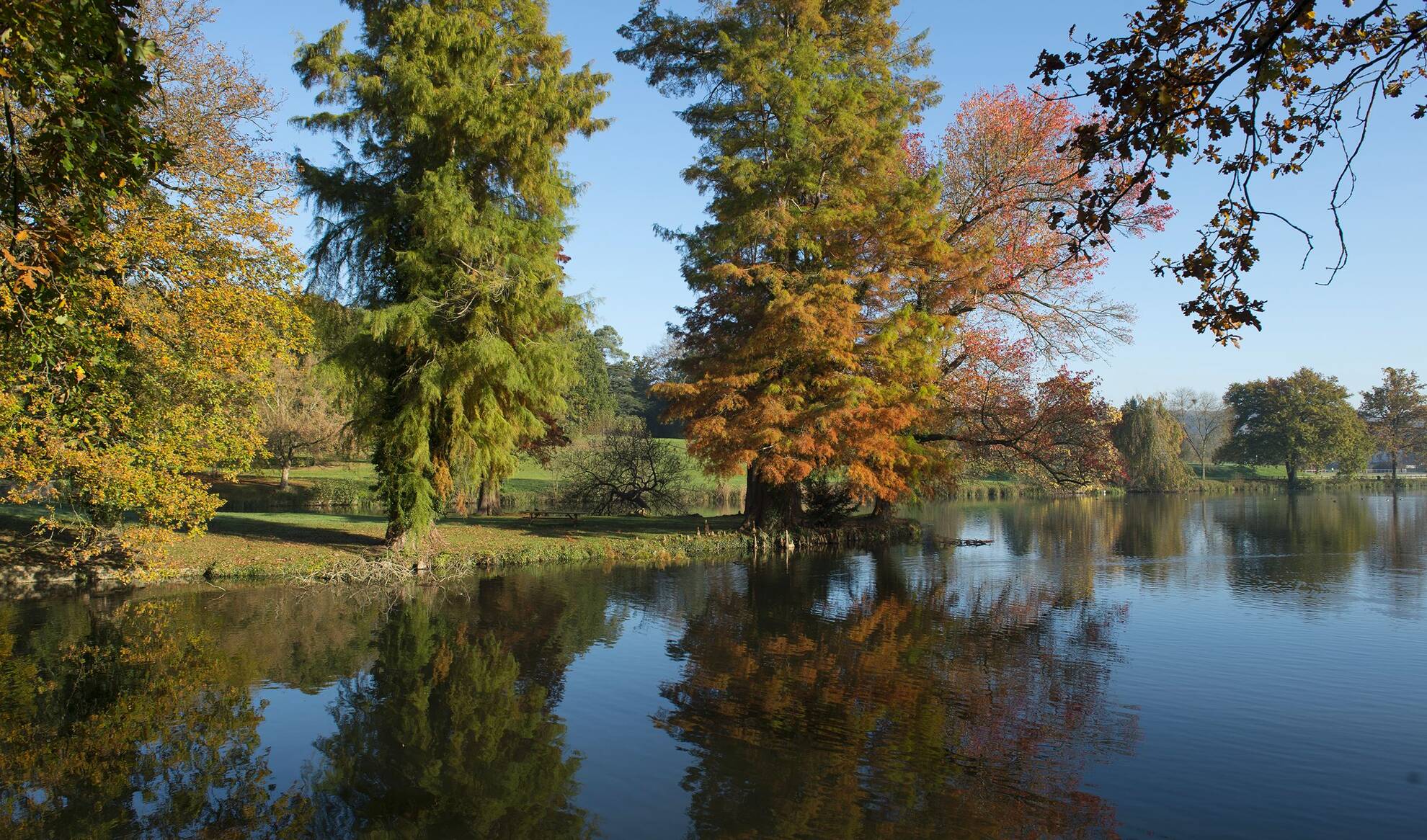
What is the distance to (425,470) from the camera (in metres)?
17.7

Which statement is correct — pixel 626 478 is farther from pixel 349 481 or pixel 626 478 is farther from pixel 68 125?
pixel 68 125

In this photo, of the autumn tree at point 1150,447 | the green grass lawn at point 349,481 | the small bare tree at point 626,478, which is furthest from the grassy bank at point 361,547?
the autumn tree at point 1150,447

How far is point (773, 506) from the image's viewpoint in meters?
23.7

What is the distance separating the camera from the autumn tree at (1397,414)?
66.1 meters

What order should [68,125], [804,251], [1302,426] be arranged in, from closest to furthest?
[68,125] → [804,251] → [1302,426]

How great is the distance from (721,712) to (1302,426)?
6448cm

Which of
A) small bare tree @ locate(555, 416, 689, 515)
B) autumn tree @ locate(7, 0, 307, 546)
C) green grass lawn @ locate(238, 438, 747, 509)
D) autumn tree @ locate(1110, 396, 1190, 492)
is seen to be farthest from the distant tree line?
A: autumn tree @ locate(7, 0, 307, 546)

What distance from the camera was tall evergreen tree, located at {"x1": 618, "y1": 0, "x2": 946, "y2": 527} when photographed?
790 inches

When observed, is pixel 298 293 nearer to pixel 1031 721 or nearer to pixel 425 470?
pixel 425 470

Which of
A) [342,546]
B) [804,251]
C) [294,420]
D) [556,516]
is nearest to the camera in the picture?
[342,546]

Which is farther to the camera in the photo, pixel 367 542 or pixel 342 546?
pixel 367 542

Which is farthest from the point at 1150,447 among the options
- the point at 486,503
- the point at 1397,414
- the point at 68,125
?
the point at 68,125

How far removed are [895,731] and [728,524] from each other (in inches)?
667

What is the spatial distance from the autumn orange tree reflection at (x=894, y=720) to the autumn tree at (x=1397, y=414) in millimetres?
68979
